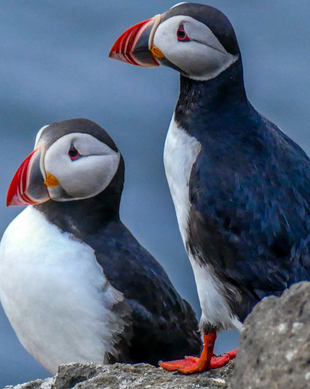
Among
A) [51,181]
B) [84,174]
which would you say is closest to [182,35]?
[84,174]

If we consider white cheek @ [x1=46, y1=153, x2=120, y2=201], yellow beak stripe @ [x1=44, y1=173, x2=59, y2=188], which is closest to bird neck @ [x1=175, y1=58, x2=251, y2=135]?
white cheek @ [x1=46, y1=153, x2=120, y2=201]

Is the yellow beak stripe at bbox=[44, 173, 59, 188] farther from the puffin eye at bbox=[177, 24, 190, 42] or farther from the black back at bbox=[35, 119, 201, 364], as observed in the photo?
the puffin eye at bbox=[177, 24, 190, 42]

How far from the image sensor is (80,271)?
4.87 metres

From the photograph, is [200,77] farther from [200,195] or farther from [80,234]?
[80,234]

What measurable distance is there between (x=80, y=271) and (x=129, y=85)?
13.7ft

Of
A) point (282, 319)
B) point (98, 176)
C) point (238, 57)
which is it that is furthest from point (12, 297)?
point (282, 319)

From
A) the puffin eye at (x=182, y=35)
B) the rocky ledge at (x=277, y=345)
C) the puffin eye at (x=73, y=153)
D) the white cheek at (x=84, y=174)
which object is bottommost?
the rocky ledge at (x=277, y=345)

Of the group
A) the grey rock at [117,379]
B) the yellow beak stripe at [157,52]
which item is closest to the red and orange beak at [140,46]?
the yellow beak stripe at [157,52]

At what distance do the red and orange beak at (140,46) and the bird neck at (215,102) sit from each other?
0.75ft

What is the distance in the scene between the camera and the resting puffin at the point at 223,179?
14.0 feet

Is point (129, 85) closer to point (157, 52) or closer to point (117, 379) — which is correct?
point (157, 52)

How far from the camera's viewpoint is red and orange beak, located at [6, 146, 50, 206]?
496 cm

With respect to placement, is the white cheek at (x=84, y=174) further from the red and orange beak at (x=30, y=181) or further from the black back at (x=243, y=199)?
the black back at (x=243, y=199)

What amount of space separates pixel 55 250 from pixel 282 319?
2.52m
